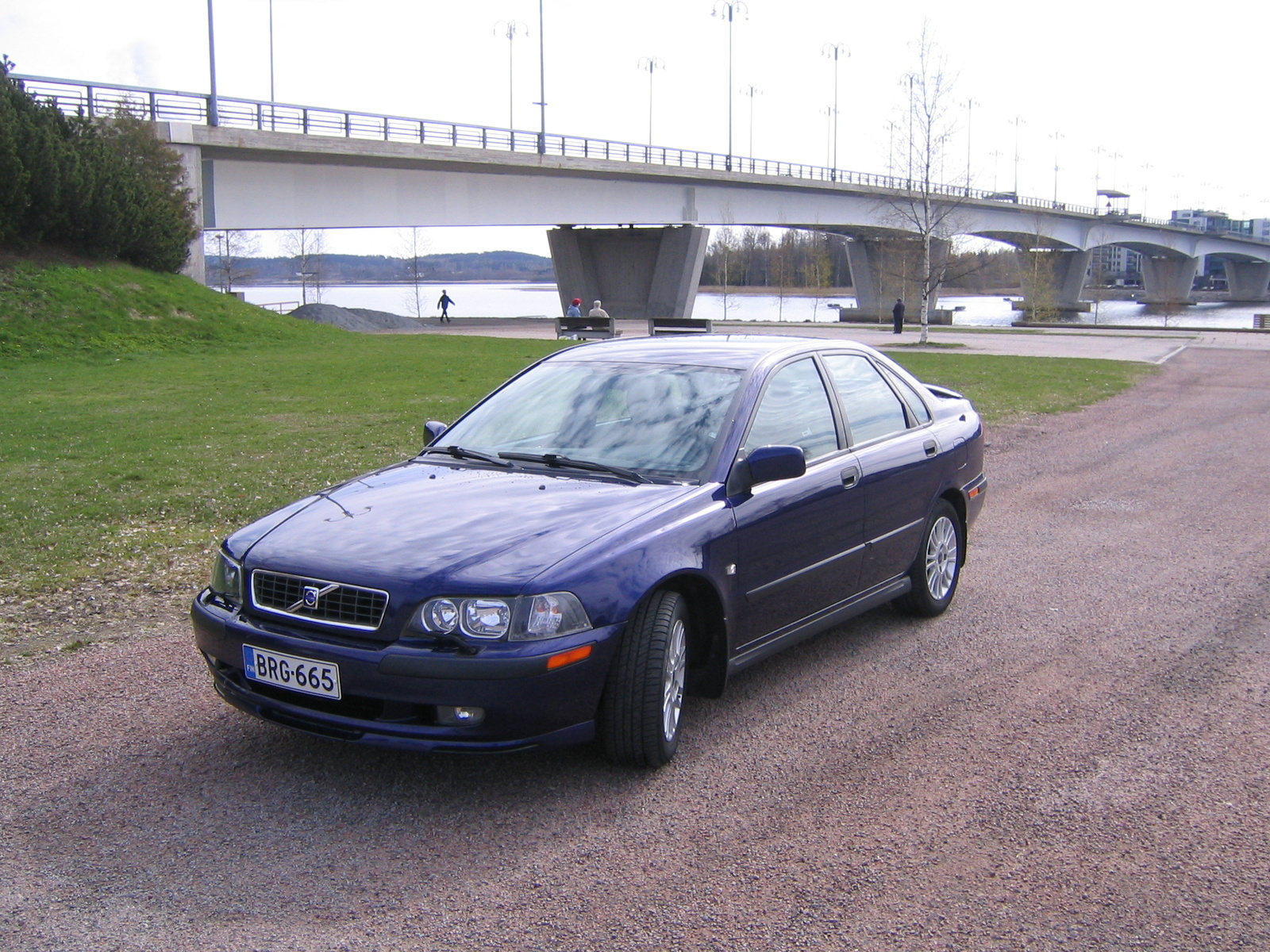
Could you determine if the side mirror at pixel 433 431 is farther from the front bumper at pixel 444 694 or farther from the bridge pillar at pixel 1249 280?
the bridge pillar at pixel 1249 280

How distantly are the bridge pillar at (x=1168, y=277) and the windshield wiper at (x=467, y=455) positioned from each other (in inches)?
4459

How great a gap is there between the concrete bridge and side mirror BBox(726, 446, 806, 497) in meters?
30.0

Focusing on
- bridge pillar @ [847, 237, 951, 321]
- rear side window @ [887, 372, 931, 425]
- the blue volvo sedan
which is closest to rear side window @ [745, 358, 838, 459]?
the blue volvo sedan

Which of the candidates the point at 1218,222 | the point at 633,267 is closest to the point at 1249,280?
the point at 1218,222

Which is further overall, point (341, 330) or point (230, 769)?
point (341, 330)

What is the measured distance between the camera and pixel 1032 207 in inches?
2906

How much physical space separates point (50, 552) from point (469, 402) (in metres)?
9.06

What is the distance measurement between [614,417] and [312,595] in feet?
5.67

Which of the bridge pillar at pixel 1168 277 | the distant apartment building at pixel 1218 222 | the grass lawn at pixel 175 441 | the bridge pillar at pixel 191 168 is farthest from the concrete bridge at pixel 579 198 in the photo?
the distant apartment building at pixel 1218 222

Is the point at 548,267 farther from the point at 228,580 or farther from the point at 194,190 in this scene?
the point at 228,580

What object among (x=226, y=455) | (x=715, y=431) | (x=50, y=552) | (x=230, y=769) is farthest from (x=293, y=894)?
(x=226, y=455)

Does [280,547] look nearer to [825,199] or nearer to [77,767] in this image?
[77,767]

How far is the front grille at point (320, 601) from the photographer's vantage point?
12.4 feet

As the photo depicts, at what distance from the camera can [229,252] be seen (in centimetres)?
7831
